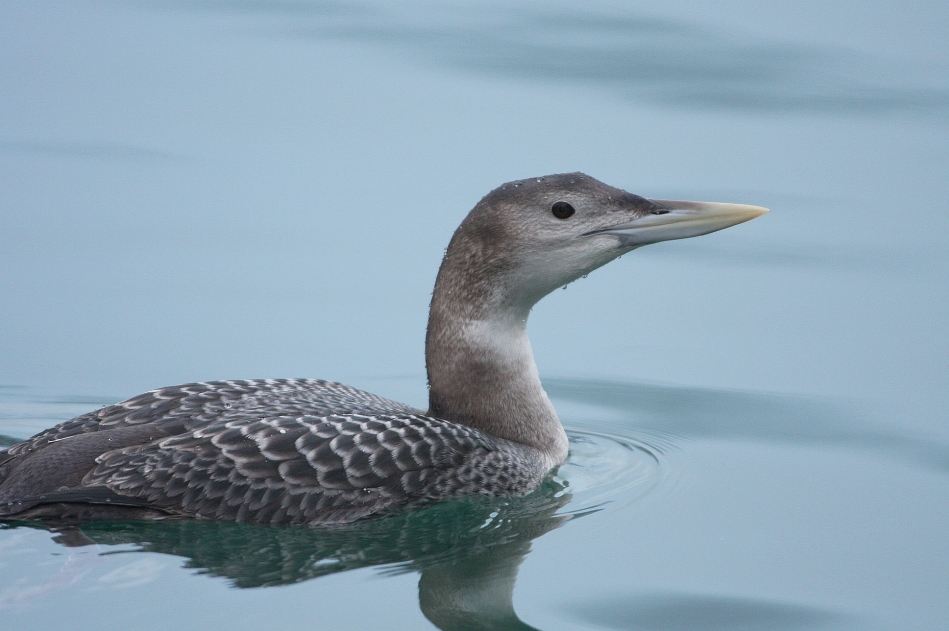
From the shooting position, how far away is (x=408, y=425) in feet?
15.3

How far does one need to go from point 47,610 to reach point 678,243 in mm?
4627

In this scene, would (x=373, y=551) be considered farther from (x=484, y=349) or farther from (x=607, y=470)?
(x=607, y=470)

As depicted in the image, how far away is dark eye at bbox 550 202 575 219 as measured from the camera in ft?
16.0

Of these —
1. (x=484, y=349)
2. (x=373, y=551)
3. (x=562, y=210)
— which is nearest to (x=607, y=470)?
(x=484, y=349)

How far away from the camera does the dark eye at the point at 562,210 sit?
4887mm

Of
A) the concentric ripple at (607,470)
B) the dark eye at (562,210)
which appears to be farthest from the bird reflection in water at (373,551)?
the dark eye at (562,210)

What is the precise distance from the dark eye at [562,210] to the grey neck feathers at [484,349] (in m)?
0.22

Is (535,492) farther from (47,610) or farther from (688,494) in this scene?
(47,610)

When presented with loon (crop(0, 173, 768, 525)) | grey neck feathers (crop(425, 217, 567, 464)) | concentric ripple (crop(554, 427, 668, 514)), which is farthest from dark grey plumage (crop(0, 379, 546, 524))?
concentric ripple (crop(554, 427, 668, 514))

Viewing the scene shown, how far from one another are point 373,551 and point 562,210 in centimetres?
133

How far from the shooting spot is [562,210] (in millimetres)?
4895

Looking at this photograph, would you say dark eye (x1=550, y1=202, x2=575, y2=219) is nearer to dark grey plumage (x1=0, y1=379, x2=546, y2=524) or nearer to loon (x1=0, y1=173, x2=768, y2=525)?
loon (x1=0, y1=173, x2=768, y2=525)

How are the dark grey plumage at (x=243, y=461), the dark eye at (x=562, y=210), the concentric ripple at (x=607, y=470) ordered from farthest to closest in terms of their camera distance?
the concentric ripple at (x=607, y=470) → the dark eye at (x=562, y=210) → the dark grey plumage at (x=243, y=461)

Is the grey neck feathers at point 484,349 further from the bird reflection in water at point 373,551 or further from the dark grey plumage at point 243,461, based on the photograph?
the bird reflection in water at point 373,551
